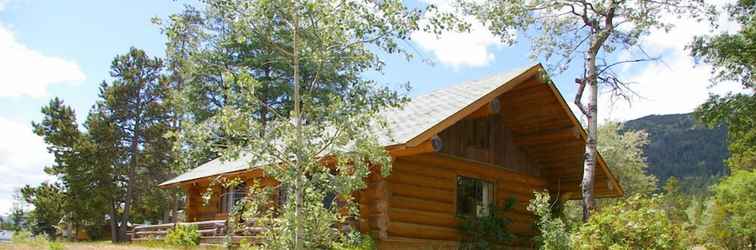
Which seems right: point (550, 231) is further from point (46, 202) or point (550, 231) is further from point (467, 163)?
point (46, 202)

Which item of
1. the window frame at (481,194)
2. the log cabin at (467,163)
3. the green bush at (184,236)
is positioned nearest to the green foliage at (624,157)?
the log cabin at (467,163)

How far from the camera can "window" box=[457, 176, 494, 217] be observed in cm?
1689

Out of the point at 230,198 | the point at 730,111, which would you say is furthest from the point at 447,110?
the point at 730,111

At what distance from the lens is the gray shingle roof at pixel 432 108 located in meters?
13.8

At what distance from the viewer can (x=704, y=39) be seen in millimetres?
22328

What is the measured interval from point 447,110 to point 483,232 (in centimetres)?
324

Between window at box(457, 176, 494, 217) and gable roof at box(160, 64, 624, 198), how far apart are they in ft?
6.98

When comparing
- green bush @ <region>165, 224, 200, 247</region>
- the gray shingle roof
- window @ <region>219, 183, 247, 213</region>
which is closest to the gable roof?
the gray shingle roof

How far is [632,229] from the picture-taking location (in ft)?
42.1

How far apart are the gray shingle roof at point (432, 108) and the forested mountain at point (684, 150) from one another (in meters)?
141

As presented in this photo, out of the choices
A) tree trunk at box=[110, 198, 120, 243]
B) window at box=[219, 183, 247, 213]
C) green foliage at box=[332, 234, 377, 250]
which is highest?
window at box=[219, 183, 247, 213]

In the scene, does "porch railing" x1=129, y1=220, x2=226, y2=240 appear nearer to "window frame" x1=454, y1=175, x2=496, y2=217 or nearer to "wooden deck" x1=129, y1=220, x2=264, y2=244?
"wooden deck" x1=129, y1=220, x2=264, y2=244

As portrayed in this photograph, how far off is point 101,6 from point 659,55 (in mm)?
13997

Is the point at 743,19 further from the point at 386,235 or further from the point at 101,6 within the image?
the point at 101,6
